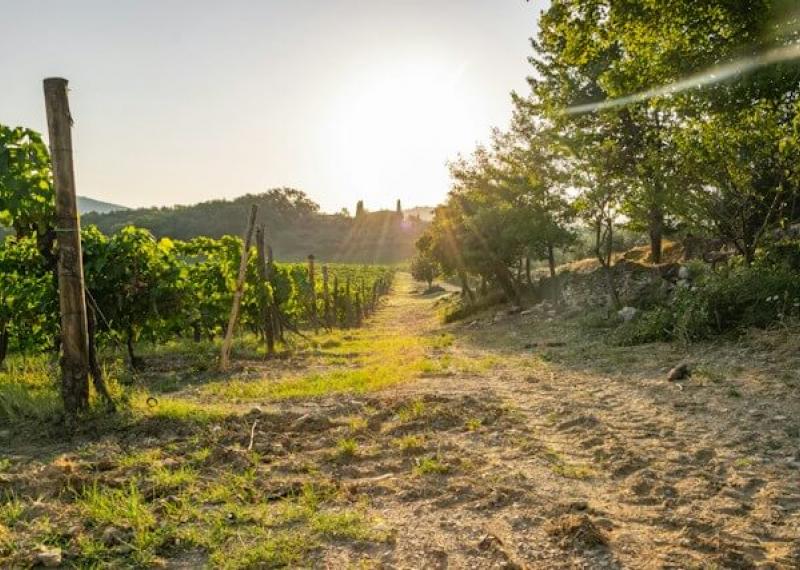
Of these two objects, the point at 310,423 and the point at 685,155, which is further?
the point at 685,155

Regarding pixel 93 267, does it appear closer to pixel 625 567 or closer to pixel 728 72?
pixel 625 567

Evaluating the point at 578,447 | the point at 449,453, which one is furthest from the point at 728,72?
the point at 449,453

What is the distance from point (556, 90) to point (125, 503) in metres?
21.2

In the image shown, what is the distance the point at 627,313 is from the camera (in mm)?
14484

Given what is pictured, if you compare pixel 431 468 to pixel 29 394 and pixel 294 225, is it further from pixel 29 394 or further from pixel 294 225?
pixel 294 225

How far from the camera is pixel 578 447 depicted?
5262 millimetres

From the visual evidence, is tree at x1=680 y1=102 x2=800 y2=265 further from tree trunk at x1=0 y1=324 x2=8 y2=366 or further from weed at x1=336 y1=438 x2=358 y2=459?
tree trunk at x1=0 y1=324 x2=8 y2=366

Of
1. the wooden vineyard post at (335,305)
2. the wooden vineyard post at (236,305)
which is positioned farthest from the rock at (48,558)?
the wooden vineyard post at (335,305)

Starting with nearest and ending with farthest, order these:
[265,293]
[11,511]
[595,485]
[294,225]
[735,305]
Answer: [11,511] → [595,485] → [735,305] → [265,293] → [294,225]

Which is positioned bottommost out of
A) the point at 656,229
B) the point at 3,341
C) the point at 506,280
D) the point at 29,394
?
the point at 29,394

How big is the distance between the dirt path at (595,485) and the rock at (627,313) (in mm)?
7314

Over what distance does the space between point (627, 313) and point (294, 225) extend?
116 metres

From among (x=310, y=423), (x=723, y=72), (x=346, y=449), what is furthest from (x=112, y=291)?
(x=723, y=72)

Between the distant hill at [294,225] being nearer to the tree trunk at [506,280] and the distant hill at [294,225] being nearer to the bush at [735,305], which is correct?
the tree trunk at [506,280]
